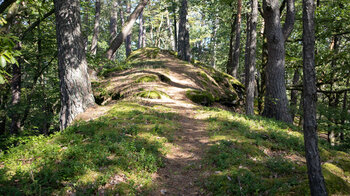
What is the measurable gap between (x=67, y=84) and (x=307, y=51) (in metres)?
6.97

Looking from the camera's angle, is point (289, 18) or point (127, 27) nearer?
point (289, 18)

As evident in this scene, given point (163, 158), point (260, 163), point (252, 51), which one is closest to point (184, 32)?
point (252, 51)

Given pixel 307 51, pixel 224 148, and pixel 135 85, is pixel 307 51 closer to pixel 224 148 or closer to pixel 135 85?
pixel 224 148

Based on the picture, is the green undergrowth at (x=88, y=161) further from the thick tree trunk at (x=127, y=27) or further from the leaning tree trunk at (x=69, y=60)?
the thick tree trunk at (x=127, y=27)

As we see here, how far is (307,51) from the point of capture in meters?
3.22

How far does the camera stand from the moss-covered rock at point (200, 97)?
11281 mm

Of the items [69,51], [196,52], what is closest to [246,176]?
[69,51]

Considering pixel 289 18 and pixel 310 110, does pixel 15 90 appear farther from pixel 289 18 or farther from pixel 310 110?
pixel 289 18

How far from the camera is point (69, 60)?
23.2 feet

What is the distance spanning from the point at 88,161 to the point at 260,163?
3918 mm

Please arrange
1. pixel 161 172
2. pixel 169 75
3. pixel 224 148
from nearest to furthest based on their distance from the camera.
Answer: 1. pixel 161 172
2. pixel 224 148
3. pixel 169 75

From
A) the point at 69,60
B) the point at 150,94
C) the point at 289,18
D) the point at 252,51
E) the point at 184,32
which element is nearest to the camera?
the point at 69,60

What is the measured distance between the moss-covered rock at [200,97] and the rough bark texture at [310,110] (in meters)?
8.02

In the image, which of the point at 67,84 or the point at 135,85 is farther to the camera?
the point at 135,85
